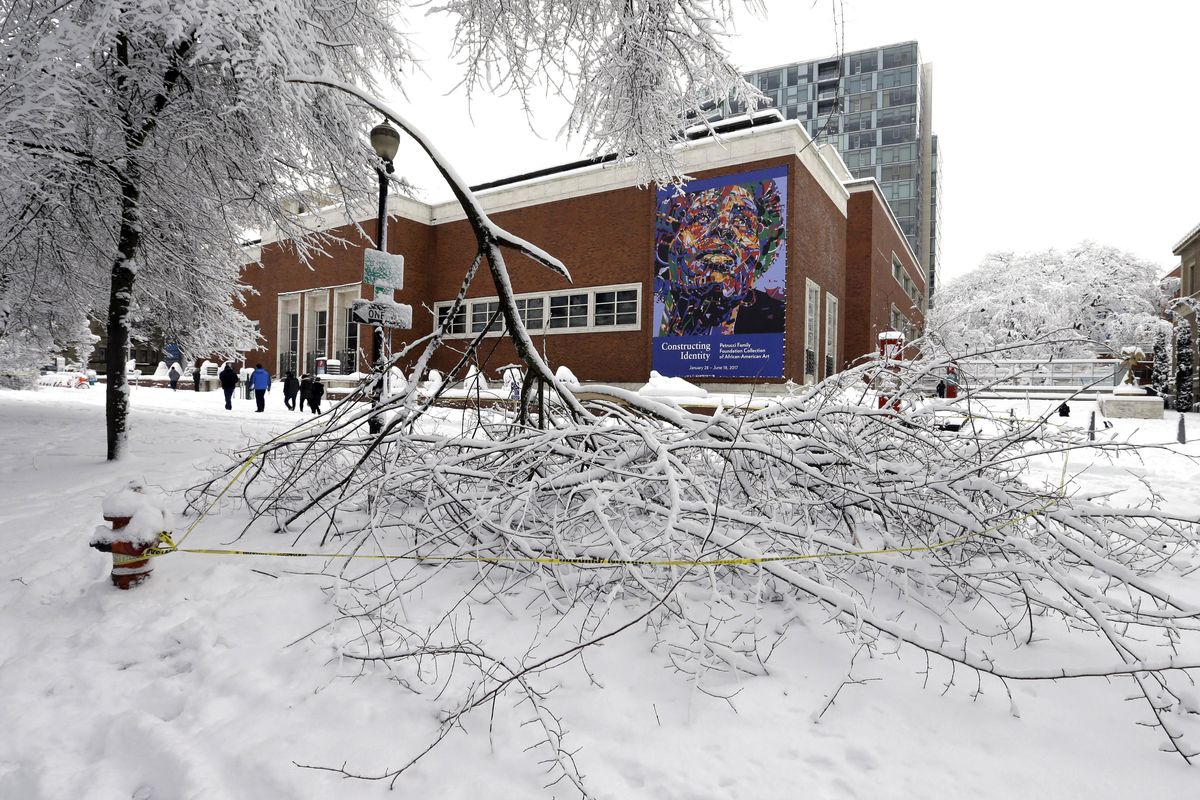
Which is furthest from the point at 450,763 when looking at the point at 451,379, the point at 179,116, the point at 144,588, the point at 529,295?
the point at 529,295

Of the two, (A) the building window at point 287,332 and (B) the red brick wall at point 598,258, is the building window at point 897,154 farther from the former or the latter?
(A) the building window at point 287,332

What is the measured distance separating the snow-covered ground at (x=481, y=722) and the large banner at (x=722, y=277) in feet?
58.9

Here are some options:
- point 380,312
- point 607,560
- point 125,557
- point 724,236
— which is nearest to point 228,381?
point 380,312

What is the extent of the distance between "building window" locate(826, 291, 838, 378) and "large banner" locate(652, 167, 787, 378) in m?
4.36

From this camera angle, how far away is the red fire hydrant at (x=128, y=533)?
3.10 metres

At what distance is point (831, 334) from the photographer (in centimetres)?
2384

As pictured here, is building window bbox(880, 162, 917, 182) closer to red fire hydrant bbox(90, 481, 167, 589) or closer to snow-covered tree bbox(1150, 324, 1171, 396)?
snow-covered tree bbox(1150, 324, 1171, 396)

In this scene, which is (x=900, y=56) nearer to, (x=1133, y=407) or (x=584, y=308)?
(x=1133, y=407)

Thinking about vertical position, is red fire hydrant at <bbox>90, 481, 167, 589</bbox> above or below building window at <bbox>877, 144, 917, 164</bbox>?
below

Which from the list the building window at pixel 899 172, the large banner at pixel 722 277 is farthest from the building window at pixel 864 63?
the large banner at pixel 722 277

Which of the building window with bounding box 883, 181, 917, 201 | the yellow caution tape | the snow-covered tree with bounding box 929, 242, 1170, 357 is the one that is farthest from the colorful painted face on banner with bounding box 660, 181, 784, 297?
the building window with bounding box 883, 181, 917, 201

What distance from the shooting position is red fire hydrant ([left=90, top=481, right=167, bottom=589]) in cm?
310

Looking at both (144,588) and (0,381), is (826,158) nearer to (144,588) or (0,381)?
(144,588)

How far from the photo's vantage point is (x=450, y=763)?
6.46 ft
